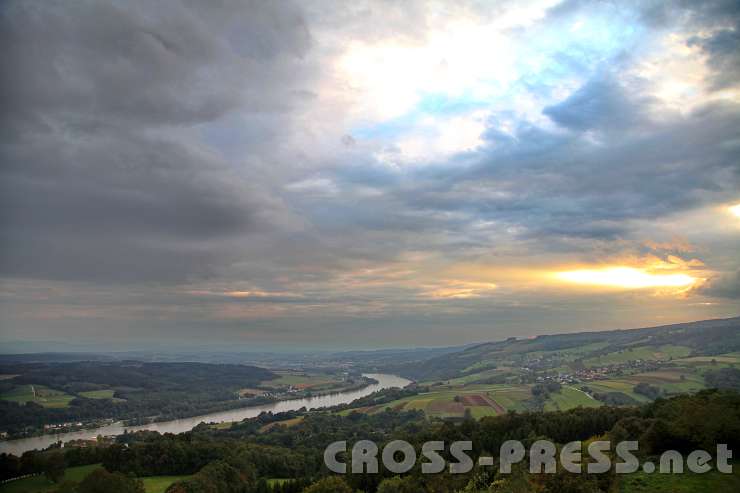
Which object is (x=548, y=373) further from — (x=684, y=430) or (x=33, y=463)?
(x=33, y=463)

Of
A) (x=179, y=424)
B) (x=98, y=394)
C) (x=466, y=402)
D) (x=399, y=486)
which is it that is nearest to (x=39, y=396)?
(x=98, y=394)

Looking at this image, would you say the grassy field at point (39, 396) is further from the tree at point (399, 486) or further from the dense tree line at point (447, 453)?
the tree at point (399, 486)

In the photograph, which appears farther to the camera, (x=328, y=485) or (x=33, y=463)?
(x=33, y=463)

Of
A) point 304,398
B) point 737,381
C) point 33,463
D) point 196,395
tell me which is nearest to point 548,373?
point 737,381

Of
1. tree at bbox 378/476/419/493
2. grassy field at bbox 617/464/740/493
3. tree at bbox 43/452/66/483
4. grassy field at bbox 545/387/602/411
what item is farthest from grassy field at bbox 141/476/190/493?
grassy field at bbox 545/387/602/411

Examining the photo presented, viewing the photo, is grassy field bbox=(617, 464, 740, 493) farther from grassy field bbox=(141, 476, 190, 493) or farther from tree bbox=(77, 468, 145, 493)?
grassy field bbox=(141, 476, 190, 493)

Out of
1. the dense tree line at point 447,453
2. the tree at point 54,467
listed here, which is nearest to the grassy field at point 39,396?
the tree at point 54,467
